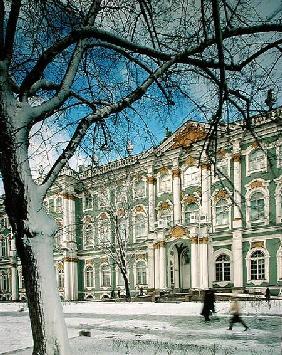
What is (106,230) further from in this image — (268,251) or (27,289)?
(27,289)

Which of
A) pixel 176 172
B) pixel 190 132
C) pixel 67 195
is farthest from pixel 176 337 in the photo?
pixel 67 195

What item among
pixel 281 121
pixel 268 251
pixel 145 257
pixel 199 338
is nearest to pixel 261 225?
pixel 268 251

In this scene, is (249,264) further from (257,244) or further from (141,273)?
(141,273)

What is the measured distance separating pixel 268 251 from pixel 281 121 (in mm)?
26232

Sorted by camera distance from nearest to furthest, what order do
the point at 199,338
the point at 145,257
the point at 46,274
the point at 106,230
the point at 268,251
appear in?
the point at 46,274, the point at 199,338, the point at 268,251, the point at 145,257, the point at 106,230

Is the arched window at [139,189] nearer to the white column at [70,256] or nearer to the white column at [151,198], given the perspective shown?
the white column at [151,198]

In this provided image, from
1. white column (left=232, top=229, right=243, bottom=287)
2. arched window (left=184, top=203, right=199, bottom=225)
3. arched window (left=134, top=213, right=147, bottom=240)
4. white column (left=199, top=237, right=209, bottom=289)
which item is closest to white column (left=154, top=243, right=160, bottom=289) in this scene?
arched window (left=184, top=203, right=199, bottom=225)

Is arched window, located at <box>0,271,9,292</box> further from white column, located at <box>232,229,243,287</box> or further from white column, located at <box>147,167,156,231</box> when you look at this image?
white column, located at <box>232,229,243,287</box>

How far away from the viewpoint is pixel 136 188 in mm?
41031

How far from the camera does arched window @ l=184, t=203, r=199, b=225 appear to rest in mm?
35094

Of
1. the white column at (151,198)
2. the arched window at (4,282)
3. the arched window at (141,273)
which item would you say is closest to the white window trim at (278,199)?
the white column at (151,198)

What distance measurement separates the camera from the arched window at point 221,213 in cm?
3353

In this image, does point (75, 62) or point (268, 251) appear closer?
point (75, 62)

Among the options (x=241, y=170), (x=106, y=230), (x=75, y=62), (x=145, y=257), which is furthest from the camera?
(x=106, y=230)
